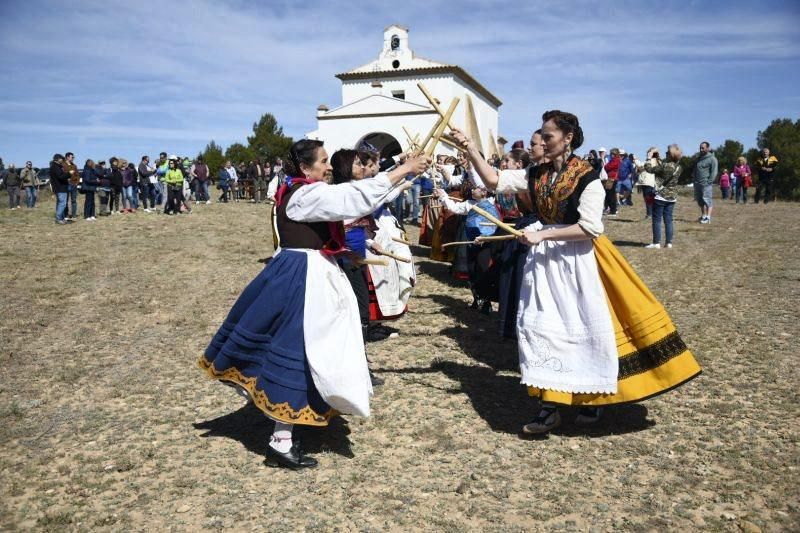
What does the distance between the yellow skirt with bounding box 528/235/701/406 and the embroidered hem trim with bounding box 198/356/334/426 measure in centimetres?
140

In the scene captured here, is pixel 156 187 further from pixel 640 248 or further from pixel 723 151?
pixel 723 151

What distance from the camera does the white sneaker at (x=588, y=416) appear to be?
13.9 feet

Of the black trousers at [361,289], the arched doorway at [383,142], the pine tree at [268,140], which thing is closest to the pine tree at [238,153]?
the pine tree at [268,140]

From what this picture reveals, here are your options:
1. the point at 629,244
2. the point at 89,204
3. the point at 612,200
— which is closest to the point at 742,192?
the point at 612,200

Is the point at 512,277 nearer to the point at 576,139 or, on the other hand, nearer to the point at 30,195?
the point at 576,139

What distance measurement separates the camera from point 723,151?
4438 cm

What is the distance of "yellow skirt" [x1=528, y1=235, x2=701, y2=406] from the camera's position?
12.8 feet

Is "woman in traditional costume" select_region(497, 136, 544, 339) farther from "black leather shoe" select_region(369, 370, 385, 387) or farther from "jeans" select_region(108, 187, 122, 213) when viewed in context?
"jeans" select_region(108, 187, 122, 213)

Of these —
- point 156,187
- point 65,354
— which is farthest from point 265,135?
point 65,354

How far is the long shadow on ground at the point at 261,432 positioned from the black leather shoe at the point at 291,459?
199 millimetres

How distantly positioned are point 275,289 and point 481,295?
3.94 meters

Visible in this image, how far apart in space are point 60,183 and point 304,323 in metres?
14.0

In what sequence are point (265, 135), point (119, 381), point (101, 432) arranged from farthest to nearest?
point (265, 135) < point (119, 381) < point (101, 432)

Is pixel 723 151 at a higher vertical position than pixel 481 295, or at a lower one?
higher
